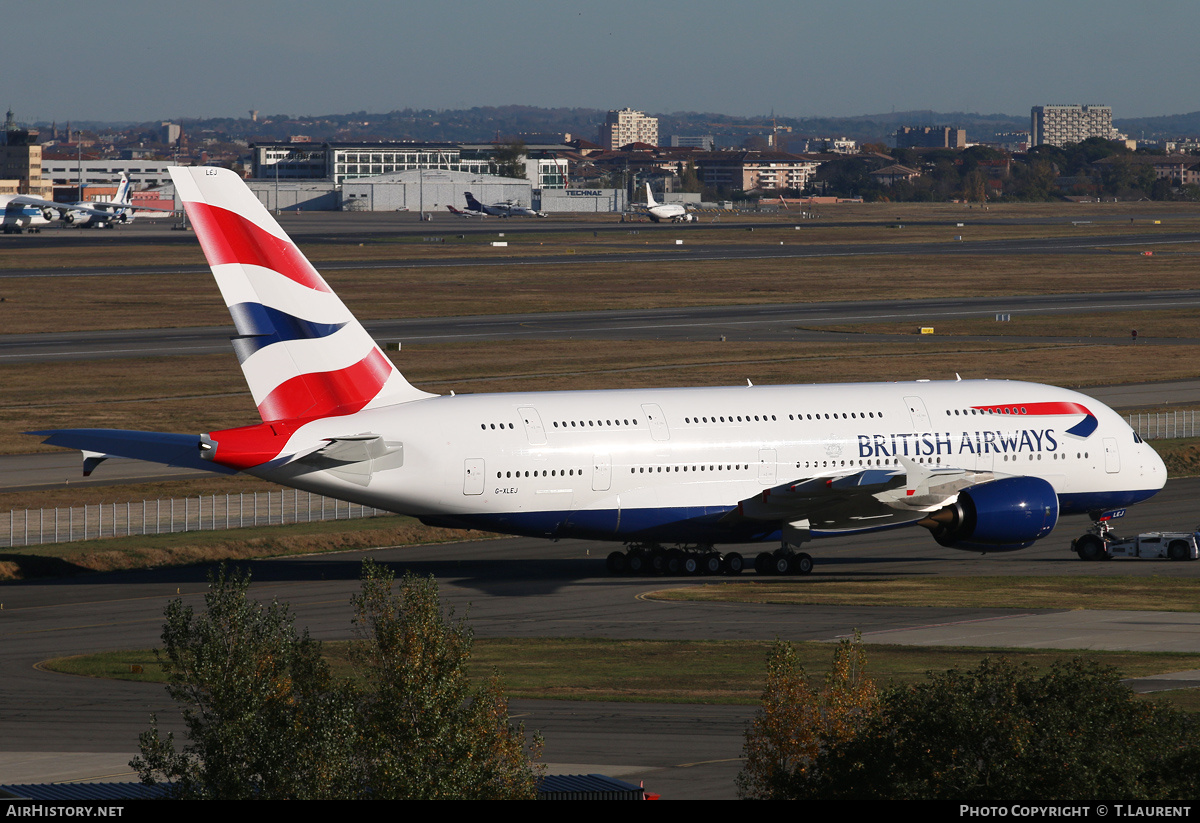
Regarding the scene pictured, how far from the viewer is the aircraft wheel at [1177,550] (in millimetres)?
61344

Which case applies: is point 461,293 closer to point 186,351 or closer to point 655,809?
point 186,351

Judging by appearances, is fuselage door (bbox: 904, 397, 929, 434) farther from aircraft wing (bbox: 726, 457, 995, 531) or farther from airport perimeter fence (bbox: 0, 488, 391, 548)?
airport perimeter fence (bbox: 0, 488, 391, 548)

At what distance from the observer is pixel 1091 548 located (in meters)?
61.8

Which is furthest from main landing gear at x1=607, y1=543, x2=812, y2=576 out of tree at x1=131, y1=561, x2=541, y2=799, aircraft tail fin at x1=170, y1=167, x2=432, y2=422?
tree at x1=131, y1=561, x2=541, y2=799

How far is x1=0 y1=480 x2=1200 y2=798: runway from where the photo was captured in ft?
112

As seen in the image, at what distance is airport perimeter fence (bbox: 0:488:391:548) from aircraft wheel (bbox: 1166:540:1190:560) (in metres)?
30.0

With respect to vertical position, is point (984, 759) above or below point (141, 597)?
above

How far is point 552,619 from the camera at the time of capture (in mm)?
50219

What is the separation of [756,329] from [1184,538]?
7032cm

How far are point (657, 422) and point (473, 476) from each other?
21.8 ft

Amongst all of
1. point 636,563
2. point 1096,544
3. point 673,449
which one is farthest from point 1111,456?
point 636,563

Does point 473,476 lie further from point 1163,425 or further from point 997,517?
point 1163,425

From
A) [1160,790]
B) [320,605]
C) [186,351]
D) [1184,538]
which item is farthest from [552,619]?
[186,351]

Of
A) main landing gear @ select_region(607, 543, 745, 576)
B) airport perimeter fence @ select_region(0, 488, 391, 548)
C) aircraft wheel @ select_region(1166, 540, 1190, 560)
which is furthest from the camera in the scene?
airport perimeter fence @ select_region(0, 488, 391, 548)
